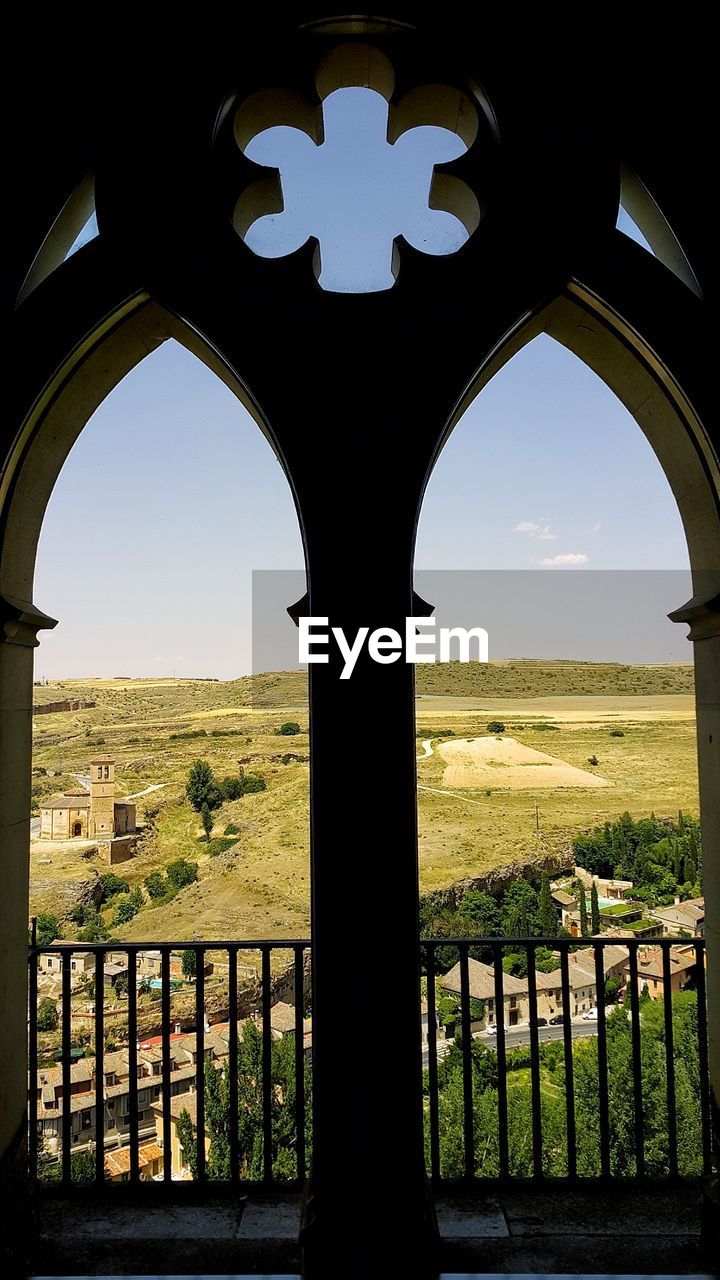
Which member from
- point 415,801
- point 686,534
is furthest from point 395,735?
point 686,534

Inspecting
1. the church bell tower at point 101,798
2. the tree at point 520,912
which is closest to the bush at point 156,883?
the church bell tower at point 101,798

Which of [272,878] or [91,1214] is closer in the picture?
[91,1214]

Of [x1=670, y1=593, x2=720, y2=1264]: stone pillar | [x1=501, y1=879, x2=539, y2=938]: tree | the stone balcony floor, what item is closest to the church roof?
[x1=501, y1=879, x2=539, y2=938]: tree

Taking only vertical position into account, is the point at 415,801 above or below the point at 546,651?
below

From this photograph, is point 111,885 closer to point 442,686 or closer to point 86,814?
point 86,814

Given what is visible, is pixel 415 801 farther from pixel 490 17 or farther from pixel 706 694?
pixel 490 17

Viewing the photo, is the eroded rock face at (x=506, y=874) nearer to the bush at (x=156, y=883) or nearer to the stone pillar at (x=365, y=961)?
the bush at (x=156, y=883)

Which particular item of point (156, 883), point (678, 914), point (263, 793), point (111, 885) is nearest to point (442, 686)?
point (678, 914)
